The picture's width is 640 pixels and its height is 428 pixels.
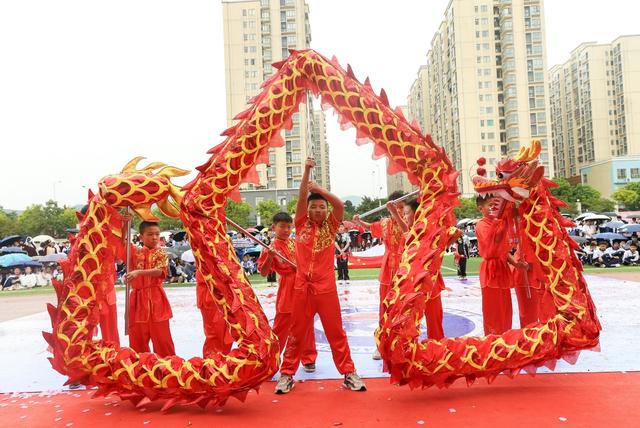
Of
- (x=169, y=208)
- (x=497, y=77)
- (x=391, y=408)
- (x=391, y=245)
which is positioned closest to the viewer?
(x=391, y=408)

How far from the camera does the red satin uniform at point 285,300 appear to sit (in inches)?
149

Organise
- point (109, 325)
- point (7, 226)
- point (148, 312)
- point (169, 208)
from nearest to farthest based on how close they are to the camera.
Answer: point (169, 208) → point (148, 312) → point (109, 325) → point (7, 226)

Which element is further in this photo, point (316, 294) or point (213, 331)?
point (213, 331)

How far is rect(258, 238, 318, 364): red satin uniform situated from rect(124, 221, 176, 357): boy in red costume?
85 centimetres

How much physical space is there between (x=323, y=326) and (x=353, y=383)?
444 millimetres

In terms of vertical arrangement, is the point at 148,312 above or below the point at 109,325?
above

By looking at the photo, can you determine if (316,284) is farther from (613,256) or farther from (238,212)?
(238,212)

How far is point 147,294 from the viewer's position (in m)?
Result: 3.79

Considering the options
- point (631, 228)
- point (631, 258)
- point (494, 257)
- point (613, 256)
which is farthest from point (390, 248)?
point (631, 228)

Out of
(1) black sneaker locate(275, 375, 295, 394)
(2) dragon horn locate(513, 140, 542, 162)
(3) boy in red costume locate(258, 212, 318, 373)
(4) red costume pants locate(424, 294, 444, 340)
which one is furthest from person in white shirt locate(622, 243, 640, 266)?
(1) black sneaker locate(275, 375, 295, 394)

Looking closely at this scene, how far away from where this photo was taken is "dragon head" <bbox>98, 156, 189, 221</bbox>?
3197 millimetres

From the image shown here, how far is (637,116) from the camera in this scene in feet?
163

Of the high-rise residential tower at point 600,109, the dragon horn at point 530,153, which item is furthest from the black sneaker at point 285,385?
the high-rise residential tower at point 600,109

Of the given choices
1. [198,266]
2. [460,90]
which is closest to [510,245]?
[198,266]
